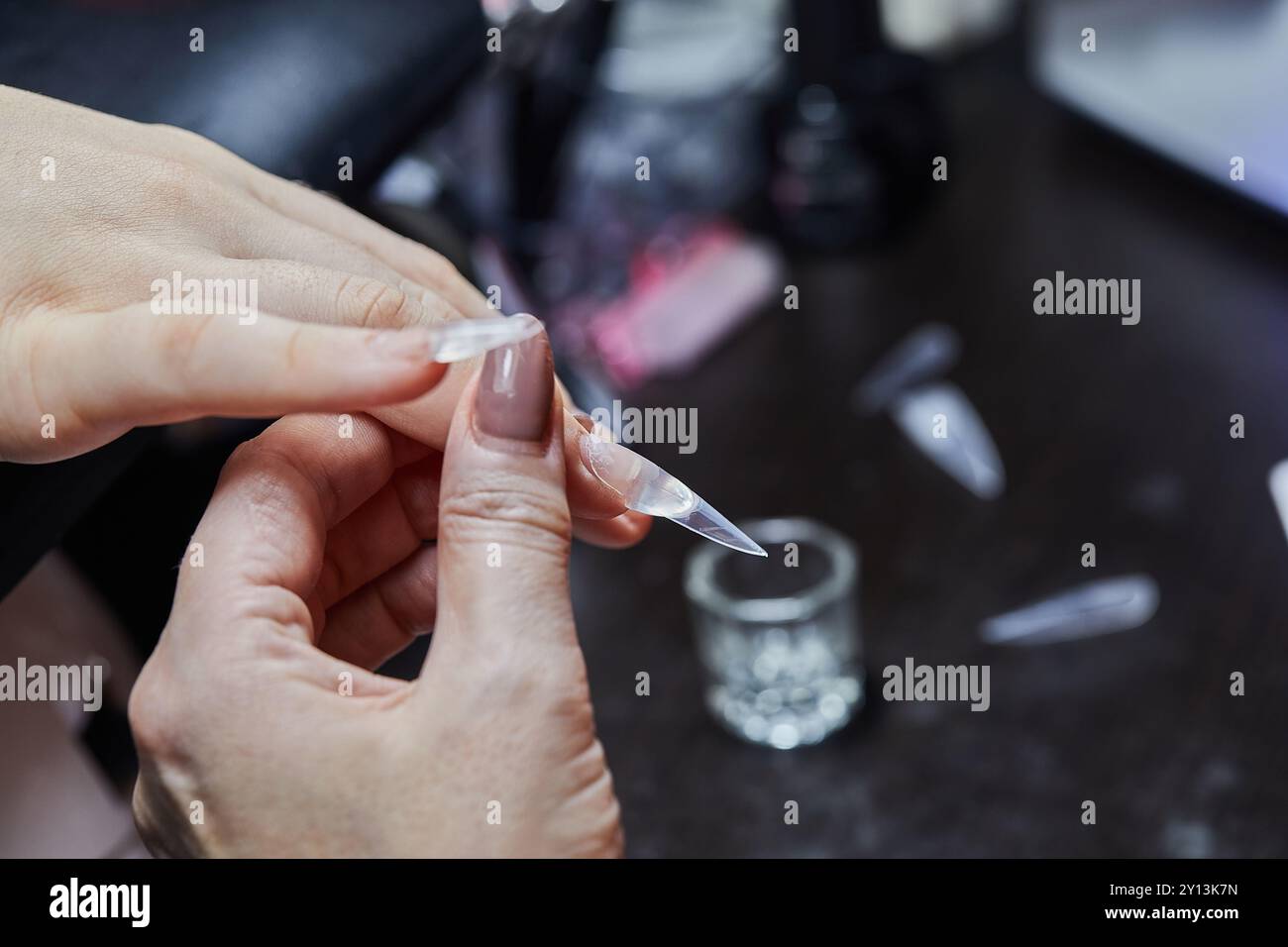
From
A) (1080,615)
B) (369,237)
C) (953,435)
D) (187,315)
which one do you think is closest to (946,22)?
(953,435)

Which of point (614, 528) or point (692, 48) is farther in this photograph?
point (692, 48)

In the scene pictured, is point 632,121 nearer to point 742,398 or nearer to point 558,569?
point 742,398

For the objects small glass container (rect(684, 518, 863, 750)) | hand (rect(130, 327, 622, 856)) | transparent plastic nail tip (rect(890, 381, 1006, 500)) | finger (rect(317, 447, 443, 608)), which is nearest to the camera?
hand (rect(130, 327, 622, 856))

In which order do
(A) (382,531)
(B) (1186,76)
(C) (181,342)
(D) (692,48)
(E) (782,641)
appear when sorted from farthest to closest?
(D) (692,48) < (B) (1186,76) < (E) (782,641) < (A) (382,531) < (C) (181,342)

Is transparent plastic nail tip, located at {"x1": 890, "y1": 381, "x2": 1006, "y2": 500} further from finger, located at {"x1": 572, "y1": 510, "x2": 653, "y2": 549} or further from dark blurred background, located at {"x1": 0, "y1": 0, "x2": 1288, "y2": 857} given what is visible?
finger, located at {"x1": 572, "y1": 510, "x2": 653, "y2": 549}
